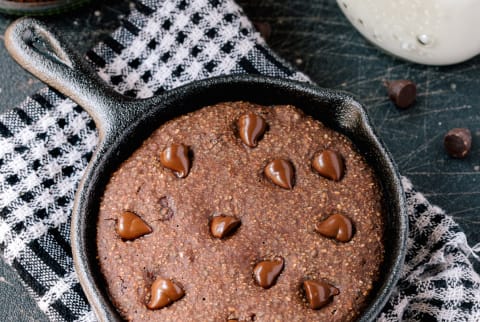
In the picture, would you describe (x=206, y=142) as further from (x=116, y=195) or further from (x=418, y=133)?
(x=418, y=133)

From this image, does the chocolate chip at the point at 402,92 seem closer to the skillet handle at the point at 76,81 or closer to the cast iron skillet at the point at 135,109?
the cast iron skillet at the point at 135,109

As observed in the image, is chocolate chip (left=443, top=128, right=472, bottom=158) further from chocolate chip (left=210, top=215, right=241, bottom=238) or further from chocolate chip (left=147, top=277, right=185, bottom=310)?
chocolate chip (left=147, top=277, right=185, bottom=310)

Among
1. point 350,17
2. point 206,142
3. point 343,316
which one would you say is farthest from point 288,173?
point 350,17

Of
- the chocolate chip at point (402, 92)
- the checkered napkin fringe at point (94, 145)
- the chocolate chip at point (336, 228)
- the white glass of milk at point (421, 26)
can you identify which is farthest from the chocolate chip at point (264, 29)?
the chocolate chip at point (336, 228)

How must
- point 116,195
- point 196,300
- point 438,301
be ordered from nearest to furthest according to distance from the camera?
point 196,300 → point 116,195 → point 438,301

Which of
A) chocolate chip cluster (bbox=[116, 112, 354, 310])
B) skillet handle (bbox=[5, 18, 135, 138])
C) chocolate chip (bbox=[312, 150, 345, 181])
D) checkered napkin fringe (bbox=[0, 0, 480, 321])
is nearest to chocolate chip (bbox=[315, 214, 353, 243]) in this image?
chocolate chip cluster (bbox=[116, 112, 354, 310])
